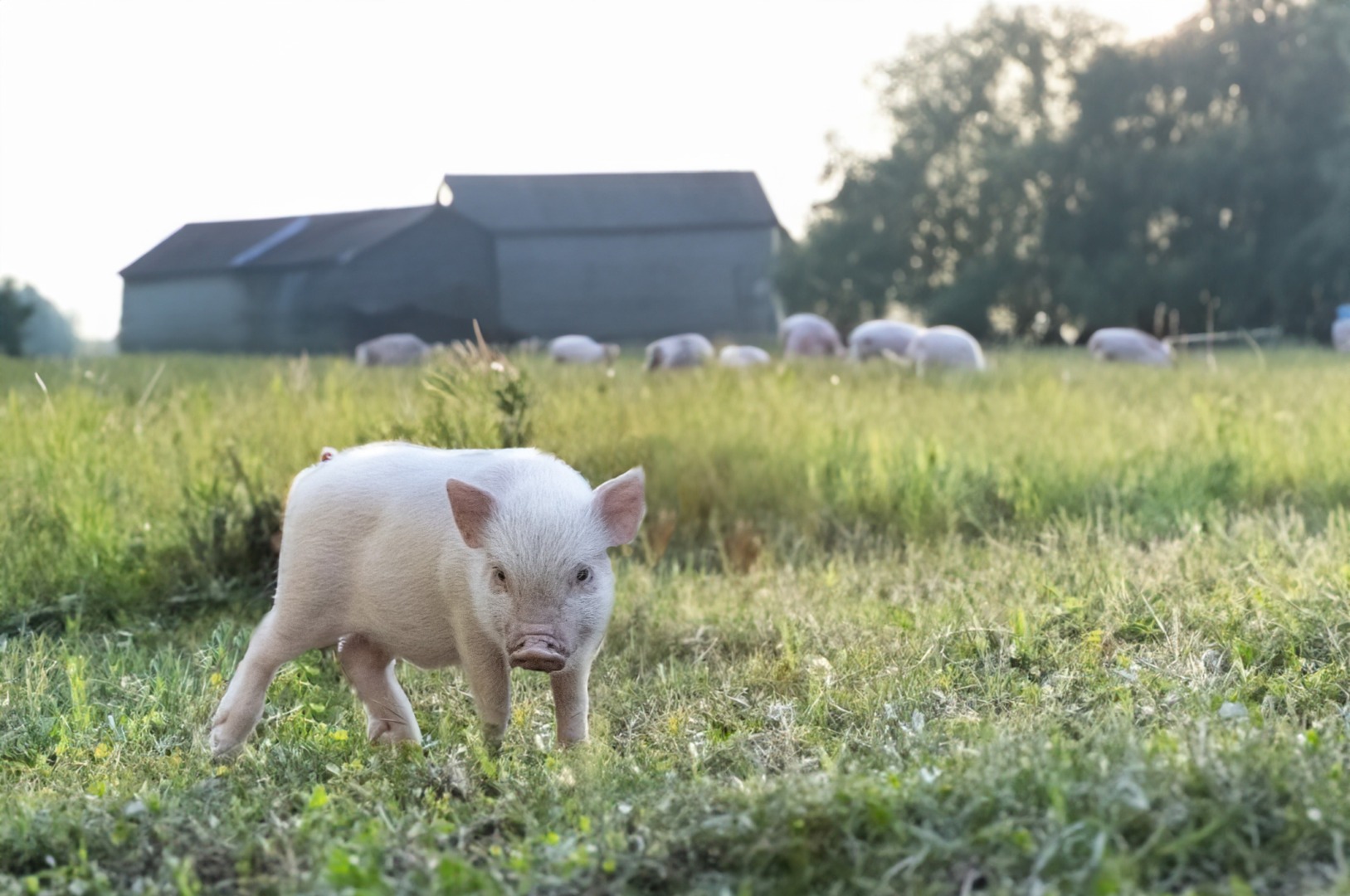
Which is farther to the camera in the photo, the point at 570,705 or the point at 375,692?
the point at 375,692

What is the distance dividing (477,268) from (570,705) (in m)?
4.67

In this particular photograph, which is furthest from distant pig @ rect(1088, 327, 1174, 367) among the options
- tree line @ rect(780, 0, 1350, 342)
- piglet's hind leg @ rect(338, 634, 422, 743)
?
piglet's hind leg @ rect(338, 634, 422, 743)

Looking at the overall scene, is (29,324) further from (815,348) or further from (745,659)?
(815,348)

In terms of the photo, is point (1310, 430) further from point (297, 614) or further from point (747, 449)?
point (297, 614)

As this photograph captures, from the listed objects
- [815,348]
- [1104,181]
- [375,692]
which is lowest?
[375,692]

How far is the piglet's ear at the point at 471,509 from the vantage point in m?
2.59

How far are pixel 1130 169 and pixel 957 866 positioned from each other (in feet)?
43.6

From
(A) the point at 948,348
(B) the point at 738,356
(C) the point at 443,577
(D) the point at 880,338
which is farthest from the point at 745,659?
(D) the point at 880,338

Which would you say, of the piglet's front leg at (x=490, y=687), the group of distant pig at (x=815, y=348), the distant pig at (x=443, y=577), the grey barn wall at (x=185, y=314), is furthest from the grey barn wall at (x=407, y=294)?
the piglet's front leg at (x=490, y=687)

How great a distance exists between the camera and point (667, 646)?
155 inches

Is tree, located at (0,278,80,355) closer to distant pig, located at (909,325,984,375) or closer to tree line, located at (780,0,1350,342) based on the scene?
tree line, located at (780,0,1350,342)

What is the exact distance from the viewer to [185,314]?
6430 mm

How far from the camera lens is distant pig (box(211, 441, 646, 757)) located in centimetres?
259

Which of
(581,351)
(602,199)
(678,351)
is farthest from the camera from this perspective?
(678,351)
